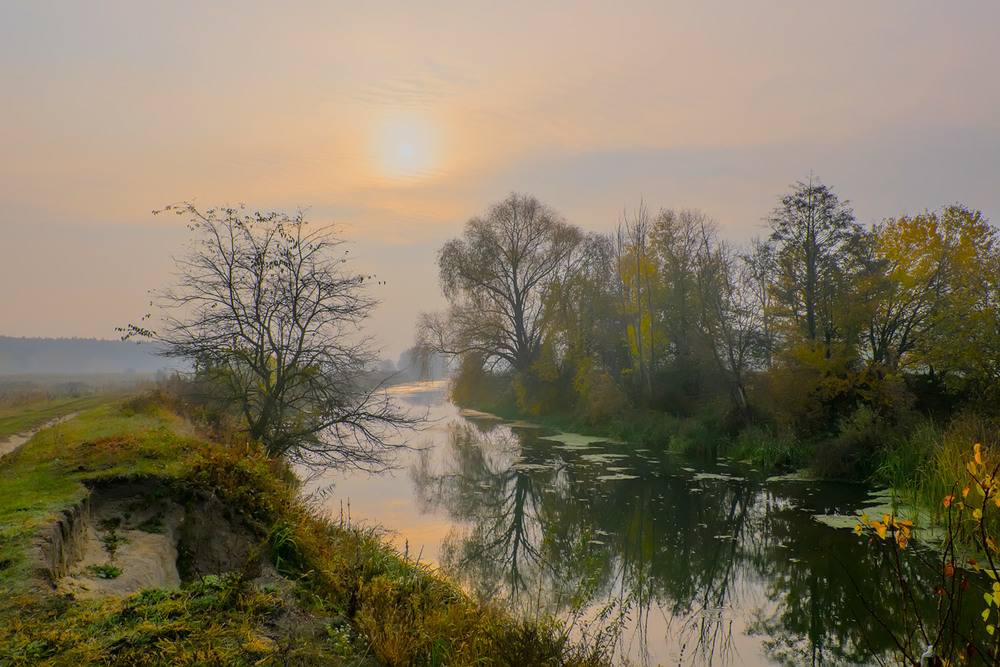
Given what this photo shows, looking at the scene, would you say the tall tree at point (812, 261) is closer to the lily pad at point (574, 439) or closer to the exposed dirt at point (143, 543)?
the lily pad at point (574, 439)

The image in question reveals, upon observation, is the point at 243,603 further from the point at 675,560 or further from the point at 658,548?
the point at 658,548

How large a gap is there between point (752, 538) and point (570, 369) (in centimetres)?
2080

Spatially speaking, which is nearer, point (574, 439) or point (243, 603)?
point (243, 603)

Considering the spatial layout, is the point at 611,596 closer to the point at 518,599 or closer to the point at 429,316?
the point at 518,599

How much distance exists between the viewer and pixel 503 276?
3572cm

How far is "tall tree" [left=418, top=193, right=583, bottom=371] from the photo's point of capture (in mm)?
35219

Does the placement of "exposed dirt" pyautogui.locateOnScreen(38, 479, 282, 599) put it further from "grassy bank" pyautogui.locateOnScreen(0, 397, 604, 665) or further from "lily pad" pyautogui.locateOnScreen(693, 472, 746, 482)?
"lily pad" pyautogui.locateOnScreen(693, 472, 746, 482)

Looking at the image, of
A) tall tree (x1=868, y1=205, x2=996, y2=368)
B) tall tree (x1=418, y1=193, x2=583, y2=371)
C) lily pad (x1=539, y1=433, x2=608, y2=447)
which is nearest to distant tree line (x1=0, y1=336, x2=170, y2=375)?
tall tree (x1=418, y1=193, x2=583, y2=371)

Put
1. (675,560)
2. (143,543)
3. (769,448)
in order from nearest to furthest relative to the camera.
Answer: (143,543) < (675,560) < (769,448)

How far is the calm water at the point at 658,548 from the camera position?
7.33 m

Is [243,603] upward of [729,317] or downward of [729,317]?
downward

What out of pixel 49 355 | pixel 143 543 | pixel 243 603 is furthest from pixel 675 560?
pixel 49 355

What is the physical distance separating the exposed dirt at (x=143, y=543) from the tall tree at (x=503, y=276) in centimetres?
2771

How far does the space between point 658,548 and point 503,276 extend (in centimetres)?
2605
